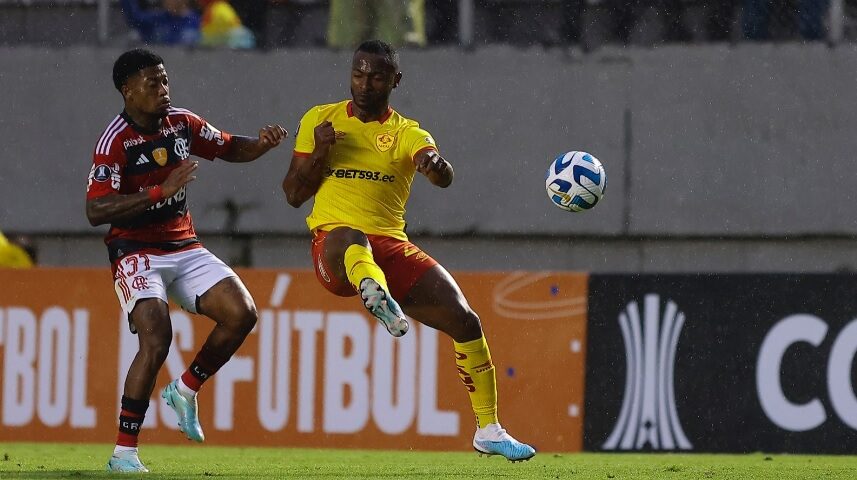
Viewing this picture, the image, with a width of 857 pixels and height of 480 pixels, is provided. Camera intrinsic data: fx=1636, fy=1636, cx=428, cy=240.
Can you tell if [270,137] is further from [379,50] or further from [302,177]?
[379,50]

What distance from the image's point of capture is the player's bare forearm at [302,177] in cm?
877

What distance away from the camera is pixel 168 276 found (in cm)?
887

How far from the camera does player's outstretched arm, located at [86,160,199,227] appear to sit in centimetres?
831

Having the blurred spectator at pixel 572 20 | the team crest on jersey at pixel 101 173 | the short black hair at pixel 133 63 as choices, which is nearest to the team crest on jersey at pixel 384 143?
the short black hair at pixel 133 63

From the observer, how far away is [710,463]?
397 inches

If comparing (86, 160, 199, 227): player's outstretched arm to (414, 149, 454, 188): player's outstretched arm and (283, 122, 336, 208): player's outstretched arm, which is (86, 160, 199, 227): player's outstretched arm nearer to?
(283, 122, 336, 208): player's outstretched arm

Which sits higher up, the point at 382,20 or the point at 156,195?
the point at 382,20

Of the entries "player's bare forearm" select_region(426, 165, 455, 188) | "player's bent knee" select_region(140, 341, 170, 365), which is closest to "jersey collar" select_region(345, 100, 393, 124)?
"player's bare forearm" select_region(426, 165, 455, 188)

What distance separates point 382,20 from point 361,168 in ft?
13.8

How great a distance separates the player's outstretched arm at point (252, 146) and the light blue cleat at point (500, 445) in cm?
196

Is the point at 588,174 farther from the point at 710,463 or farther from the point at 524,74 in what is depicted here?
the point at 524,74

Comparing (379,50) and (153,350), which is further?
(379,50)

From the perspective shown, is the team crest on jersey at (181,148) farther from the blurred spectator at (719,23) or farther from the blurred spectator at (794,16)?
the blurred spectator at (794,16)

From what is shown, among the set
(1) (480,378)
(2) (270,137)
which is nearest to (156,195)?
(2) (270,137)
